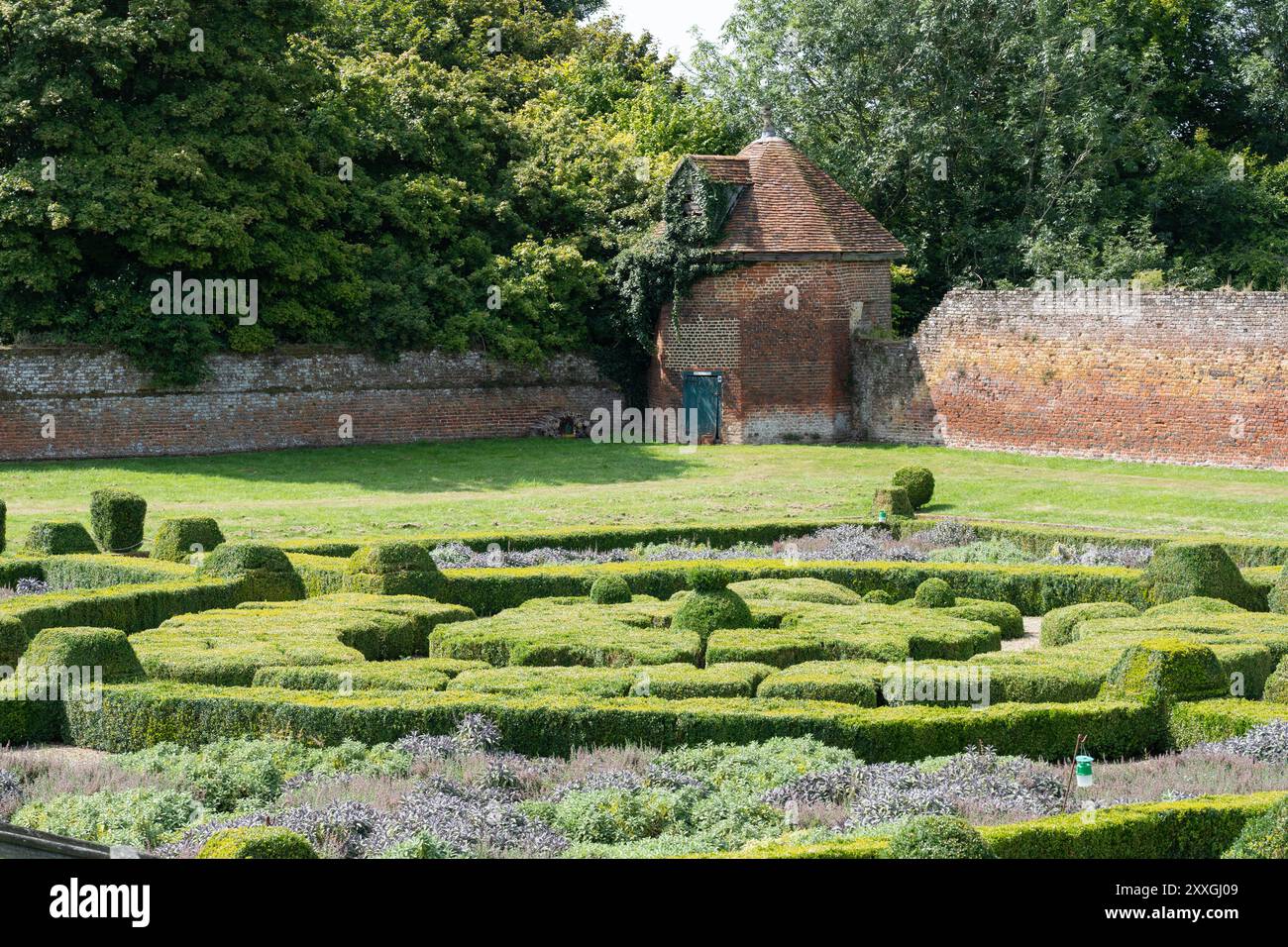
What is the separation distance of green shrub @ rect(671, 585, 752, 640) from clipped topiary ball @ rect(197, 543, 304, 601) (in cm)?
504

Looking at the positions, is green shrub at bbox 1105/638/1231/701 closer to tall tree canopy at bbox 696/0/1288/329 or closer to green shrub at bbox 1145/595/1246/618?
green shrub at bbox 1145/595/1246/618

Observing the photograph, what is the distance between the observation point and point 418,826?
1101 cm

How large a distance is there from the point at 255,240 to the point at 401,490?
7903 mm

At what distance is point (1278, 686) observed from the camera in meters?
13.9

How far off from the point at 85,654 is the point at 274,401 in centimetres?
2296

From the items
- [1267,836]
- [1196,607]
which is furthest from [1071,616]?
[1267,836]

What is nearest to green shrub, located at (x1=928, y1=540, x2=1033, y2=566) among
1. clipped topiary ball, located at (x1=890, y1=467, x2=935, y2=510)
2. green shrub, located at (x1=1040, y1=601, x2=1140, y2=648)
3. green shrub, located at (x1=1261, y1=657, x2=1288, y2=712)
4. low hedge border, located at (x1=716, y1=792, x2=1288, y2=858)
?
clipped topiary ball, located at (x1=890, y1=467, x2=935, y2=510)

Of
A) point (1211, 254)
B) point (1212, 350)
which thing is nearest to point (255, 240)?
point (1212, 350)

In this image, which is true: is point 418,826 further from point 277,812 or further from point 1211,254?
point 1211,254

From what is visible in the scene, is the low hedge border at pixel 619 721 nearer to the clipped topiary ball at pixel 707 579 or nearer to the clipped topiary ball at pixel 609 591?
the clipped topiary ball at pixel 707 579

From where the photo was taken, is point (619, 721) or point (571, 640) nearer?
point (619, 721)

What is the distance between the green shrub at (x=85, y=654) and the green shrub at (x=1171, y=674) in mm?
8399

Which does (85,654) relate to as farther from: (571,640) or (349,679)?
(571,640)
